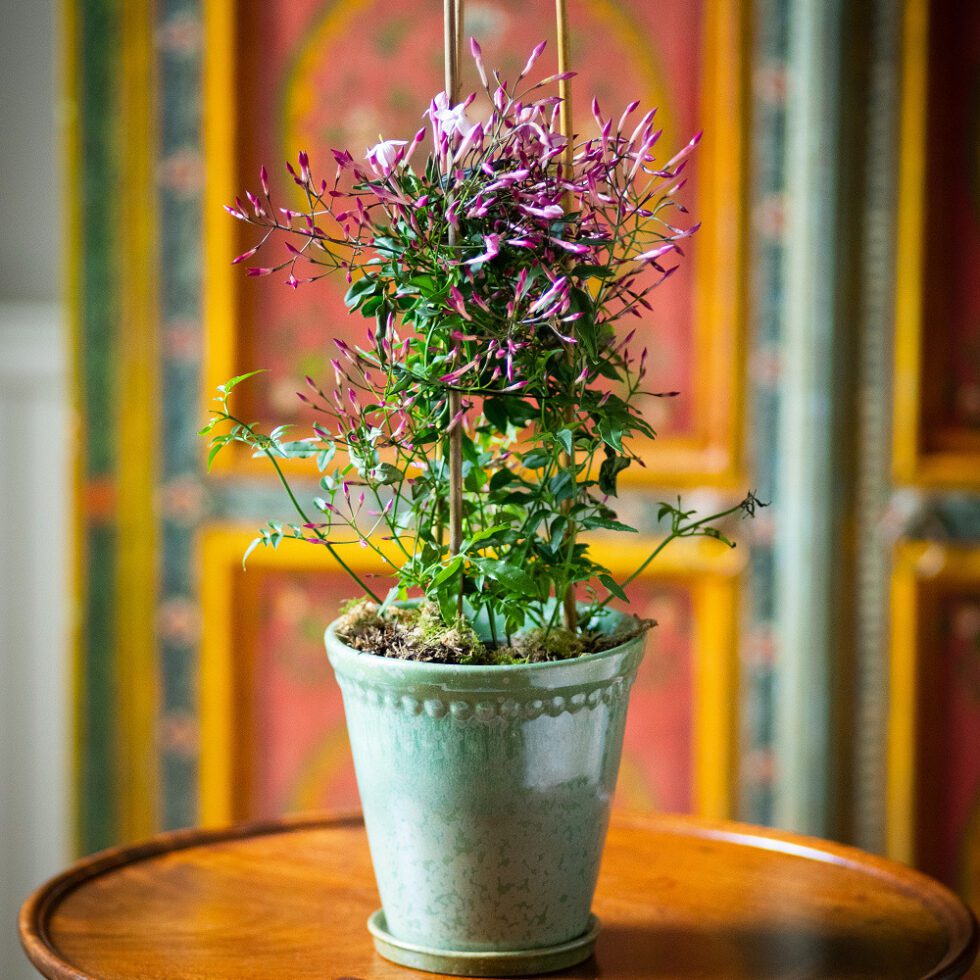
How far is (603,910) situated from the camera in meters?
1.11

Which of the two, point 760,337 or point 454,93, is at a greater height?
point 454,93

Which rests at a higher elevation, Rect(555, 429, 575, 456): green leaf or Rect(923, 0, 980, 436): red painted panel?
Rect(923, 0, 980, 436): red painted panel

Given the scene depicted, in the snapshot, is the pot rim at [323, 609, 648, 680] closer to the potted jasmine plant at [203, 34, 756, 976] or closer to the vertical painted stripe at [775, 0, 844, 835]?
the potted jasmine plant at [203, 34, 756, 976]

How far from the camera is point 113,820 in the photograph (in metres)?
2.45

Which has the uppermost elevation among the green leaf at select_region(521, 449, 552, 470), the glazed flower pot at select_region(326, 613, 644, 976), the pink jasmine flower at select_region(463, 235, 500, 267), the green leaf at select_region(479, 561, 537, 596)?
the pink jasmine flower at select_region(463, 235, 500, 267)

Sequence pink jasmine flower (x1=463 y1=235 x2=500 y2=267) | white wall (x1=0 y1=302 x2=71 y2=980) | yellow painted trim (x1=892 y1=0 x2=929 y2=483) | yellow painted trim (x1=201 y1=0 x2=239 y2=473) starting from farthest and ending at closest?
1. white wall (x1=0 y1=302 x2=71 y2=980)
2. yellow painted trim (x1=201 y1=0 x2=239 y2=473)
3. yellow painted trim (x1=892 y1=0 x2=929 y2=483)
4. pink jasmine flower (x1=463 y1=235 x2=500 y2=267)

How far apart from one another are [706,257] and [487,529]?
4.59 ft

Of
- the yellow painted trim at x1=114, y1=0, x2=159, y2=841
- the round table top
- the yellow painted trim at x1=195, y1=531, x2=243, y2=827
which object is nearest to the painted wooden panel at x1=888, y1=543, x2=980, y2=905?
the round table top

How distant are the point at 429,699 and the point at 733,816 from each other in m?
1.51

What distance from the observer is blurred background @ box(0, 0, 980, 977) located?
222cm

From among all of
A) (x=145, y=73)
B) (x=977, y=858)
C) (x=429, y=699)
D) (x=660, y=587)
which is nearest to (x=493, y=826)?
(x=429, y=699)

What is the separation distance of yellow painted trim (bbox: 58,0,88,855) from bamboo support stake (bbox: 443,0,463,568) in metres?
1.56

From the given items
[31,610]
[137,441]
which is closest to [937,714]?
[137,441]

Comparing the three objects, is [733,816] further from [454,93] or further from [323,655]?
[454,93]
